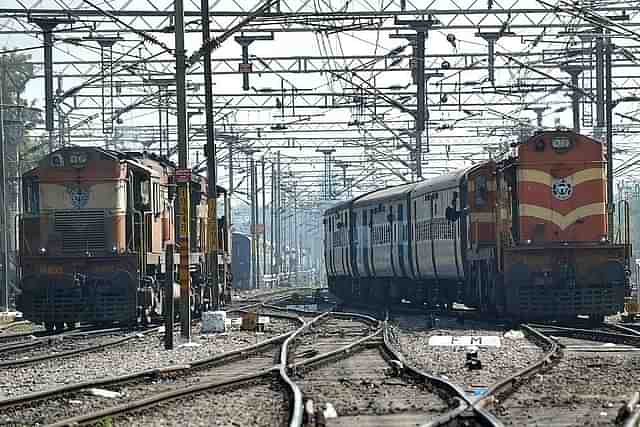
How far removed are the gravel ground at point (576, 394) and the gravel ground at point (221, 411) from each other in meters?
2.03

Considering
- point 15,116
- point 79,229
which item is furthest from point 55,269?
point 15,116

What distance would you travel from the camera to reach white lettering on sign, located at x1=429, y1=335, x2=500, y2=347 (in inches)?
723

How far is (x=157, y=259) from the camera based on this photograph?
26.9m

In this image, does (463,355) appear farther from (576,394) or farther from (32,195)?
(32,195)

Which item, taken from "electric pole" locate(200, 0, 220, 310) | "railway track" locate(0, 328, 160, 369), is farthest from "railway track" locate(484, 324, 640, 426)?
"electric pole" locate(200, 0, 220, 310)

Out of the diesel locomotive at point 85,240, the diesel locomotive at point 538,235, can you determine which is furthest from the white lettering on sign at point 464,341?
the diesel locomotive at point 85,240

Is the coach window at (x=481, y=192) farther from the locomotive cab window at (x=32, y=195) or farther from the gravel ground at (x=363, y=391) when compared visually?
the gravel ground at (x=363, y=391)

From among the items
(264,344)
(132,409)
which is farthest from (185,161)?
(132,409)

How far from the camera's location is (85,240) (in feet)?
82.9

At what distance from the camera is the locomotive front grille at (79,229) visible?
25.2 m

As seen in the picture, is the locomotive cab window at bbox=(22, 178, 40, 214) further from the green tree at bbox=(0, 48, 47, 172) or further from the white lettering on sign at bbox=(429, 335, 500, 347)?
the green tree at bbox=(0, 48, 47, 172)

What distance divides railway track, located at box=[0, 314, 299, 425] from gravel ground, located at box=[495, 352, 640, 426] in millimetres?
3193

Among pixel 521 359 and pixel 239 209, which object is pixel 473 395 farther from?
pixel 239 209

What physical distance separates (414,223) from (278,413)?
22.2 meters
